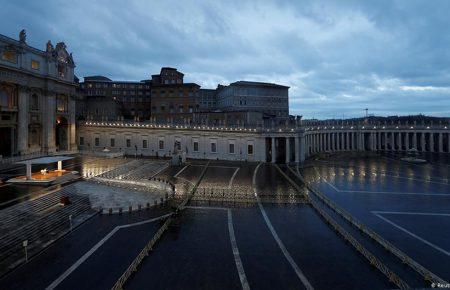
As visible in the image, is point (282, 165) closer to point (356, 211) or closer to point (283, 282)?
point (356, 211)

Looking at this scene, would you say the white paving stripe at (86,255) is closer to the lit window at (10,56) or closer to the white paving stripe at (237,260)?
the white paving stripe at (237,260)

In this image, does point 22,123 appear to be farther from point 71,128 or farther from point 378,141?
point 378,141

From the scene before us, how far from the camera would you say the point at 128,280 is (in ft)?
59.1

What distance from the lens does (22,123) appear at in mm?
60438

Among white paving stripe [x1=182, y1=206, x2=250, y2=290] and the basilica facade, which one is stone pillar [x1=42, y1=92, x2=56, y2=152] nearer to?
the basilica facade

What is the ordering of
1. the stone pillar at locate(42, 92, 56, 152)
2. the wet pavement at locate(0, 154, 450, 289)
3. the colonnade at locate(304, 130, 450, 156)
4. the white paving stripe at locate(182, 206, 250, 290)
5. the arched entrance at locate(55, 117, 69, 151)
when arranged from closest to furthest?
the white paving stripe at locate(182, 206, 250, 290) < the wet pavement at locate(0, 154, 450, 289) < the stone pillar at locate(42, 92, 56, 152) < the arched entrance at locate(55, 117, 69, 151) < the colonnade at locate(304, 130, 450, 156)

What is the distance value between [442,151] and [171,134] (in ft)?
283

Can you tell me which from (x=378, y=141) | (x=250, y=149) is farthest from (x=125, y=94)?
(x=378, y=141)

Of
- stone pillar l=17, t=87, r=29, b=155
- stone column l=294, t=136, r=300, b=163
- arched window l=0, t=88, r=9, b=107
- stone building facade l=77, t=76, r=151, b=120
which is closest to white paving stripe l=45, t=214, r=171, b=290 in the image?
stone column l=294, t=136, r=300, b=163

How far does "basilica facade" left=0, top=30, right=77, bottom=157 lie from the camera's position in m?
57.5

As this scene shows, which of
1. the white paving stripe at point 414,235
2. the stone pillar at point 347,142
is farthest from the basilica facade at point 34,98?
the stone pillar at point 347,142

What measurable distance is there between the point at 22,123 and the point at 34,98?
8067 millimetres

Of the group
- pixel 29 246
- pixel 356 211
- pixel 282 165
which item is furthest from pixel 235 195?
pixel 282 165

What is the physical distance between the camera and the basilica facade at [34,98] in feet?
189
